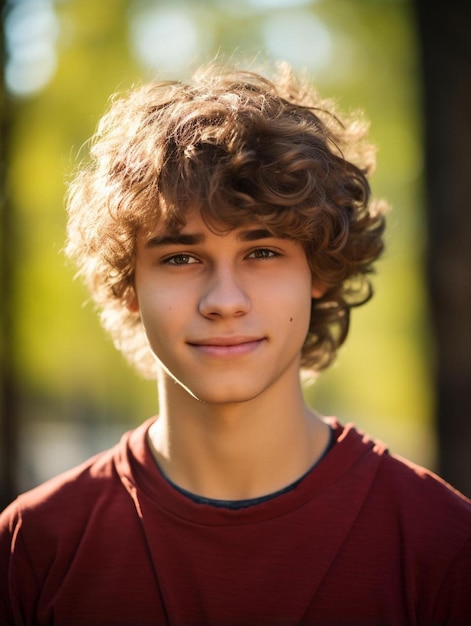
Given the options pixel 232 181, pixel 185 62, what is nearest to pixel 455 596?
pixel 232 181

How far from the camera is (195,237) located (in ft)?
7.33

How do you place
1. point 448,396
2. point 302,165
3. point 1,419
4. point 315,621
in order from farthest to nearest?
1. point 1,419
2. point 448,396
3. point 302,165
4. point 315,621

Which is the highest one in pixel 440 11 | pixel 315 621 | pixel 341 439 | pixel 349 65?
pixel 349 65

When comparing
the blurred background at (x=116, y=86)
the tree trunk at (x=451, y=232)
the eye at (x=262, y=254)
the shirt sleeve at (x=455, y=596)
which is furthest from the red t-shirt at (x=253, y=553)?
the blurred background at (x=116, y=86)

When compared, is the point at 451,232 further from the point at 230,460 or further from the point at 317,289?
the point at 230,460

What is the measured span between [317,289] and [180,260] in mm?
579

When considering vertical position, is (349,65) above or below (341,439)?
above

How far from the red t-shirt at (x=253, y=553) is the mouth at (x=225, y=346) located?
18.3 inches

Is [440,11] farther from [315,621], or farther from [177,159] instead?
[315,621]

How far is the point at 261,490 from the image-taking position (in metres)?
2.39

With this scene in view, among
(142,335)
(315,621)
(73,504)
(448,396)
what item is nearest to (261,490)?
(315,621)

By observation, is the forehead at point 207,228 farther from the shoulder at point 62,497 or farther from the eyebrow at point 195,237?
the shoulder at point 62,497

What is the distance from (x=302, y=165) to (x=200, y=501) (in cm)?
107

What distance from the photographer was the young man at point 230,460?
7.24 ft
